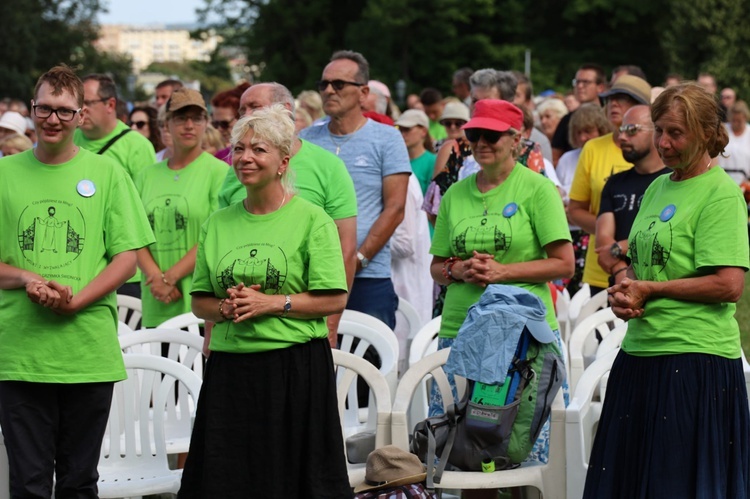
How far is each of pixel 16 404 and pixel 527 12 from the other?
150 ft

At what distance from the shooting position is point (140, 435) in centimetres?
511

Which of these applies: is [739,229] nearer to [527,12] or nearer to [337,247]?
[337,247]

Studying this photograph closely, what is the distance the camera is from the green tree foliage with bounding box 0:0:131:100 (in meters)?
42.6

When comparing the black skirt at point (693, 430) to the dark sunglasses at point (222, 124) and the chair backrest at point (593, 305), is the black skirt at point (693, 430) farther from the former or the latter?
the dark sunglasses at point (222, 124)

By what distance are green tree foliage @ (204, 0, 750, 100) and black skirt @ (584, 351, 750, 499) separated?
39444 millimetres

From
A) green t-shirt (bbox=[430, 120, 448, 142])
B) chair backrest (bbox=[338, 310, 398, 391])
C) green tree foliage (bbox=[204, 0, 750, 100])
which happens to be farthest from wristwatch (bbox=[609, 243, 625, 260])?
green tree foliage (bbox=[204, 0, 750, 100])

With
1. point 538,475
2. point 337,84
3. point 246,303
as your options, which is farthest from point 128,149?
point 538,475

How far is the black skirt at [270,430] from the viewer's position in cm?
436

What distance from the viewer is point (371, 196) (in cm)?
634

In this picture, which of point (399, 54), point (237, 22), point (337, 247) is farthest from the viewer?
point (237, 22)

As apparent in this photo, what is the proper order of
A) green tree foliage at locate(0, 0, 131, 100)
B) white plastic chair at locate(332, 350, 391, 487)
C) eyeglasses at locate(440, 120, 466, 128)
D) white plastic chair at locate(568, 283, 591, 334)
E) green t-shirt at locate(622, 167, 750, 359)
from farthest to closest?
green tree foliage at locate(0, 0, 131, 100) → eyeglasses at locate(440, 120, 466, 128) → white plastic chair at locate(568, 283, 591, 334) → white plastic chair at locate(332, 350, 391, 487) → green t-shirt at locate(622, 167, 750, 359)

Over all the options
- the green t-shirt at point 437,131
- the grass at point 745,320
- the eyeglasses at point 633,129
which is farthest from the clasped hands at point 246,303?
the green t-shirt at point 437,131

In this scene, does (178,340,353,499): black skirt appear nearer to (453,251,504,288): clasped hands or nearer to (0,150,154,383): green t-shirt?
(0,150,154,383): green t-shirt

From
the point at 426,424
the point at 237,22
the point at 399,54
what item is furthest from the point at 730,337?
the point at 237,22
